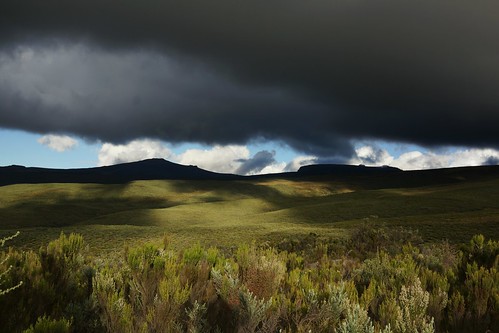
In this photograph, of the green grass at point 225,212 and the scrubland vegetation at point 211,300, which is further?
the green grass at point 225,212

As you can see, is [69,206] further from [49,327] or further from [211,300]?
[49,327]

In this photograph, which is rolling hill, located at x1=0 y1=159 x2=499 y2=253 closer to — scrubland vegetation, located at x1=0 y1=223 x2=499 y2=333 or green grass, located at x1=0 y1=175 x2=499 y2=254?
green grass, located at x1=0 y1=175 x2=499 y2=254

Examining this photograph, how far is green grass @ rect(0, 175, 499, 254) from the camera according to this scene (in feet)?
140

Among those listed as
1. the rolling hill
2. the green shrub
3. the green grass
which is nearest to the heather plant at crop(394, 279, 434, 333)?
the green shrub

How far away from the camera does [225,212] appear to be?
9312cm

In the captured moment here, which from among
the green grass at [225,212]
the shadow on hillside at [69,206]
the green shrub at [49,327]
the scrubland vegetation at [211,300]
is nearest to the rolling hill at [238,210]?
the green grass at [225,212]

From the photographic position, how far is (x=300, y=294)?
6199 mm

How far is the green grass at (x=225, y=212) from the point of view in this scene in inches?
1683

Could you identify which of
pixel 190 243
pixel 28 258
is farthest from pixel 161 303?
pixel 190 243

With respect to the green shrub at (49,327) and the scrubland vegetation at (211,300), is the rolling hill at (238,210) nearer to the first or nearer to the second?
the scrubland vegetation at (211,300)

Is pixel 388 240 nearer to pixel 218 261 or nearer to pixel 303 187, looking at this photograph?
pixel 218 261

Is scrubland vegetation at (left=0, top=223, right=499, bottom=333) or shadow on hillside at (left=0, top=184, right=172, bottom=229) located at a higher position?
scrubland vegetation at (left=0, top=223, right=499, bottom=333)

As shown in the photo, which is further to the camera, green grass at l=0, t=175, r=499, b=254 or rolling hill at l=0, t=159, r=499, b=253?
rolling hill at l=0, t=159, r=499, b=253

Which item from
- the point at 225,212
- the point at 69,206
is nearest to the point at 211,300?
the point at 225,212
